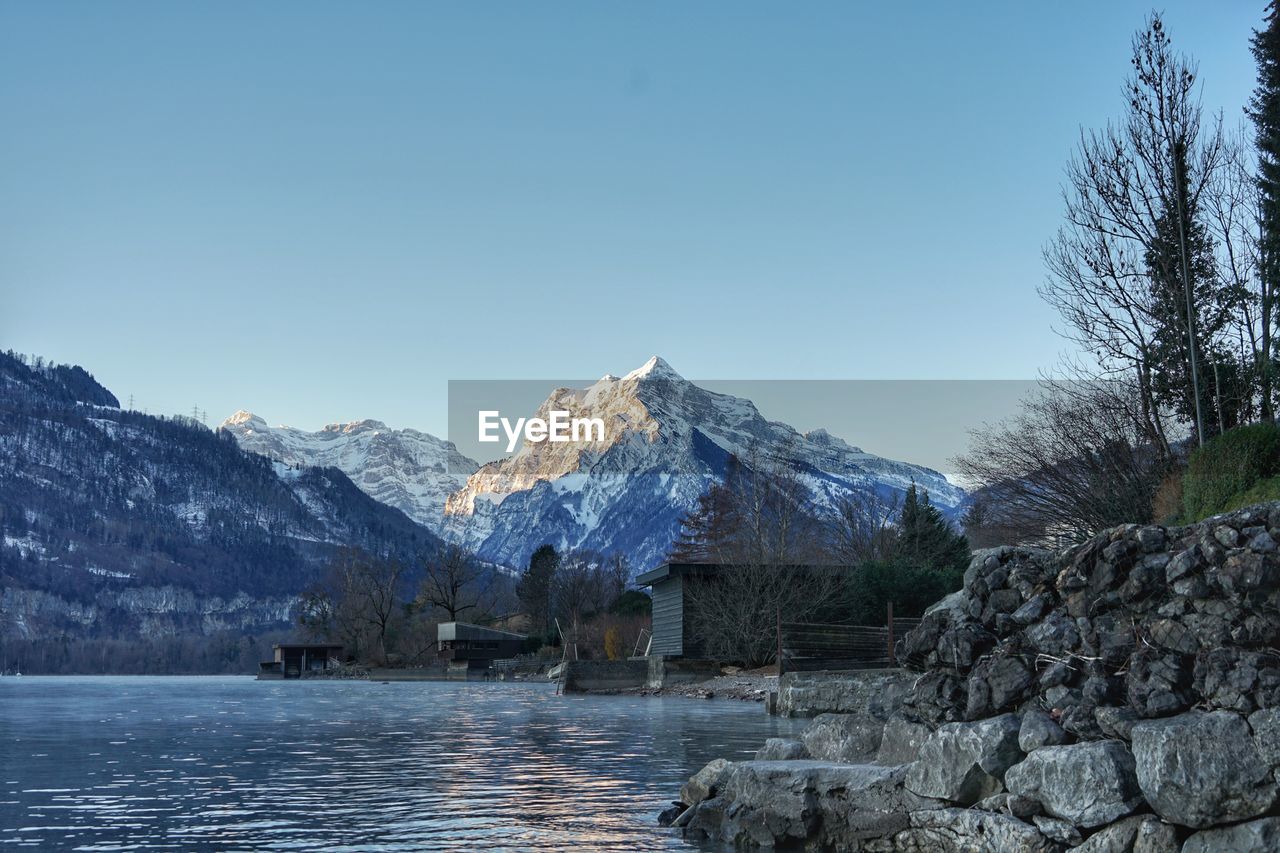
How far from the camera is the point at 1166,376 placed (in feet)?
91.0

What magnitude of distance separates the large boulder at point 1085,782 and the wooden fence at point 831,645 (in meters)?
28.9

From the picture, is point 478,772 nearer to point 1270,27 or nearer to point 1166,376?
point 1166,376

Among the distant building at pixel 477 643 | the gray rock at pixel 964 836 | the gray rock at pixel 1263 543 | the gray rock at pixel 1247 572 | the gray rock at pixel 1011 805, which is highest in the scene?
the gray rock at pixel 1263 543

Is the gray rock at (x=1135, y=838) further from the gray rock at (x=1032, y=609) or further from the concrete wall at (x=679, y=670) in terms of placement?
the concrete wall at (x=679, y=670)

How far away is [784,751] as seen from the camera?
44.9 ft

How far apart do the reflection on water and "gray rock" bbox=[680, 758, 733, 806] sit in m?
0.53

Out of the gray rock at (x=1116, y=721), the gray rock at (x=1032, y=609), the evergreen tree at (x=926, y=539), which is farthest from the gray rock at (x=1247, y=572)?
the evergreen tree at (x=926, y=539)

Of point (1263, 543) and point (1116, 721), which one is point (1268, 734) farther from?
point (1263, 543)

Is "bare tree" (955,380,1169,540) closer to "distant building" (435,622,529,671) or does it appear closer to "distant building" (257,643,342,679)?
"distant building" (435,622,529,671)

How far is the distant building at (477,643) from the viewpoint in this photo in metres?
97.6

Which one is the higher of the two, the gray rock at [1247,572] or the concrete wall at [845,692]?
the gray rock at [1247,572]

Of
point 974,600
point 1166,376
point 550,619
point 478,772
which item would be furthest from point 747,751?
point 550,619

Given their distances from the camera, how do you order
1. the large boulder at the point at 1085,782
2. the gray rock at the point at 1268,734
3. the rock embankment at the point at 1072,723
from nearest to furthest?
the gray rock at the point at 1268,734
the rock embankment at the point at 1072,723
the large boulder at the point at 1085,782

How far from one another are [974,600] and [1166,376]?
18.3 m
